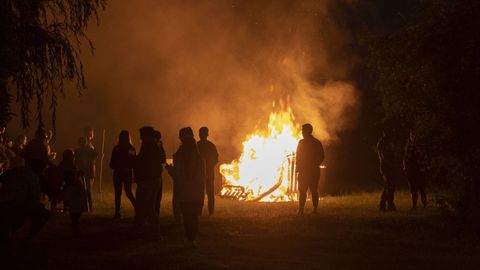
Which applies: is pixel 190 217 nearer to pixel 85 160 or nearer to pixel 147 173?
pixel 147 173

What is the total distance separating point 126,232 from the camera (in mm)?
→ 12500

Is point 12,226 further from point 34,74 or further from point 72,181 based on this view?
point 34,74

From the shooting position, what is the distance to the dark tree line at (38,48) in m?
10.3

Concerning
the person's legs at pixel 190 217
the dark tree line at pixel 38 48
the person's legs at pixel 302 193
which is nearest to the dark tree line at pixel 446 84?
the person's legs at pixel 302 193

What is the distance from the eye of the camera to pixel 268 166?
70.2 feet

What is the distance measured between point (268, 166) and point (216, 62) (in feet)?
31.3

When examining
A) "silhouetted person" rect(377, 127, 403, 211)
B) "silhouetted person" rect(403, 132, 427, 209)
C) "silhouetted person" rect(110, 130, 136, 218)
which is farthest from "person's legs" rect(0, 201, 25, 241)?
"silhouetted person" rect(403, 132, 427, 209)

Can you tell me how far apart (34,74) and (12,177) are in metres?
1.74

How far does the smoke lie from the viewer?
28016mm

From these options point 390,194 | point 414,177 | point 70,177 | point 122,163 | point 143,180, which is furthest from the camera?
point 414,177

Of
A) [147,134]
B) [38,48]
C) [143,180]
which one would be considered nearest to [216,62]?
[147,134]

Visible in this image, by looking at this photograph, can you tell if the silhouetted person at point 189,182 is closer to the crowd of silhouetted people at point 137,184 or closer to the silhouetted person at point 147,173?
the crowd of silhouetted people at point 137,184

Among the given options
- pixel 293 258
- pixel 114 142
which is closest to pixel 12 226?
pixel 293 258

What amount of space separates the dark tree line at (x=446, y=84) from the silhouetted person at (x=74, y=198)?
6.14 metres
